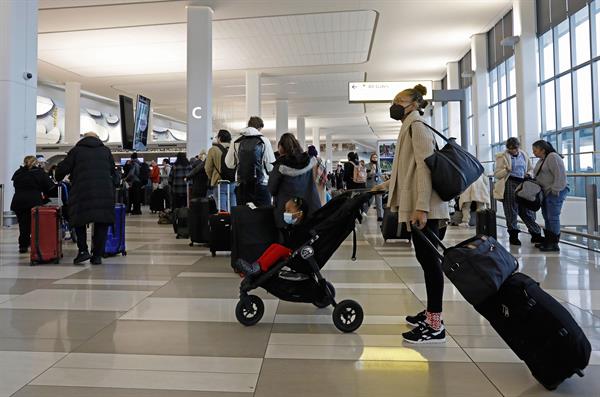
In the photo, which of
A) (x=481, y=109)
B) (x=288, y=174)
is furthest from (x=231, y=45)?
(x=288, y=174)

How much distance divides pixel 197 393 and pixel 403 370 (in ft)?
3.66

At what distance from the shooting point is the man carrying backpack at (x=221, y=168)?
752 cm

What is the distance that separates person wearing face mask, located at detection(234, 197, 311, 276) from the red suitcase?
3.71 metres

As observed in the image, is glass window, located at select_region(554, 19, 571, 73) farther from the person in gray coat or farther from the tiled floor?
the person in gray coat

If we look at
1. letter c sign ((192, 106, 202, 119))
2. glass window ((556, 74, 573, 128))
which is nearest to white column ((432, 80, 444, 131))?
glass window ((556, 74, 573, 128))

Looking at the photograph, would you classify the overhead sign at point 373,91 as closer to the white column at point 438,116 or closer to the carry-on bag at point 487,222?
the carry-on bag at point 487,222

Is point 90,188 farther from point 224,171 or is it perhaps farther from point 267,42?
point 267,42

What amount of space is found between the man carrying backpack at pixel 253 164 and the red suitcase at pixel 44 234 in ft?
7.99

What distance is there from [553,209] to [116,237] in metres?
6.47

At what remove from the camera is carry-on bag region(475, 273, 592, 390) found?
7.59 feet

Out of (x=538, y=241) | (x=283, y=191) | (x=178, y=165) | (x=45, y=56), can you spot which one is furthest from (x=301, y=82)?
(x=283, y=191)

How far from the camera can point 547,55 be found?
13164 millimetres

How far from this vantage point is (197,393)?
7.60 ft

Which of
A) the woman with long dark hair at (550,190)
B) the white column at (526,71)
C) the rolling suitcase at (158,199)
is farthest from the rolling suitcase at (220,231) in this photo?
the white column at (526,71)
